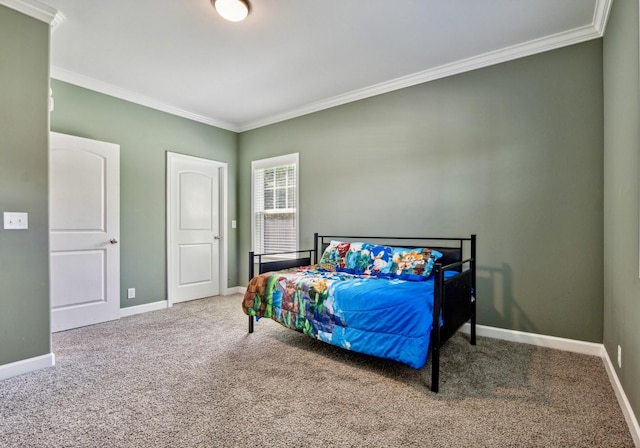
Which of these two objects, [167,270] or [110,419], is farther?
[167,270]

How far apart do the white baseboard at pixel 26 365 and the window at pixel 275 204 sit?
2.56m

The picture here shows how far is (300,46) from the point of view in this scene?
2.66 meters

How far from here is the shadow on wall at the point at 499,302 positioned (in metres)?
2.69

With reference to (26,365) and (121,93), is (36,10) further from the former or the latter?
(26,365)

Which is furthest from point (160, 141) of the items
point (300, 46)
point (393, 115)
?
point (393, 115)

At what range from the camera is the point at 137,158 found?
3.70 metres

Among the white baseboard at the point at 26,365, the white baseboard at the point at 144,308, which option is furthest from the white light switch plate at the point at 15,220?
the white baseboard at the point at 144,308

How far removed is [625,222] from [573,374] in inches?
41.5

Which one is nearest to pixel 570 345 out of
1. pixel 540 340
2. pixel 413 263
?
pixel 540 340

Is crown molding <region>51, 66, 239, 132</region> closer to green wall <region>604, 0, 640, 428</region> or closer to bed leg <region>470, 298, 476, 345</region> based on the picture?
bed leg <region>470, 298, 476, 345</region>

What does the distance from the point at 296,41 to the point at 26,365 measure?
3.04m

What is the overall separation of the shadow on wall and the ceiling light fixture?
273 centimetres

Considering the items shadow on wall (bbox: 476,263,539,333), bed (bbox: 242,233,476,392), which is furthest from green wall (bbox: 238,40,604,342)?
bed (bbox: 242,233,476,392)

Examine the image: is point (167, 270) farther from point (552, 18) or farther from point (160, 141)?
point (552, 18)
